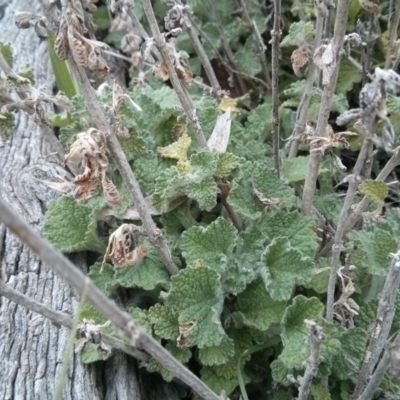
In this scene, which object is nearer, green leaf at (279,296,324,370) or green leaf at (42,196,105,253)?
green leaf at (279,296,324,370)

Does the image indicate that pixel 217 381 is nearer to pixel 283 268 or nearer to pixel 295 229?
pixel 283 268

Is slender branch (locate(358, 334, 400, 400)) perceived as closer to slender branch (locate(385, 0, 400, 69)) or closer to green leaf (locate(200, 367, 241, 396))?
green leaf (locate(200, 367, 241, 396))

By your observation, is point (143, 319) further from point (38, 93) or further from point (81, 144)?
point (38, 93)

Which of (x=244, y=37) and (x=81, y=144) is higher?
(x=81, y=144)

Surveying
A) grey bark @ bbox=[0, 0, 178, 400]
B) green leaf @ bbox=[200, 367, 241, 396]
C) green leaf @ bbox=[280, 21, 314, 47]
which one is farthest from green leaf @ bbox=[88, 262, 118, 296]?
green leaf @ bbox=[280, 21, 314, 47]

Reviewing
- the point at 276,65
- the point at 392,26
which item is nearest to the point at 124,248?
the point at 276,65

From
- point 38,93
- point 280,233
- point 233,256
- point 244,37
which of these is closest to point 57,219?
point 38,93
